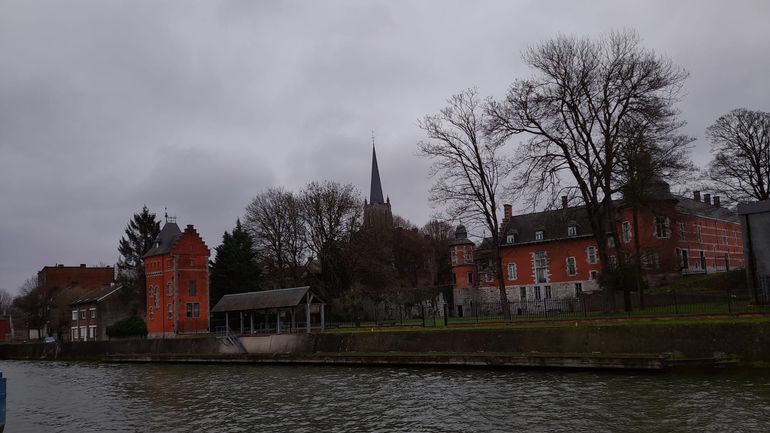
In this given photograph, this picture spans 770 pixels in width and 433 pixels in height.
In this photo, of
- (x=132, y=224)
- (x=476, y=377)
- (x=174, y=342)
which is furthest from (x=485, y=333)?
(x=132, y=224)

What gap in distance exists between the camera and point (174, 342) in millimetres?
47219

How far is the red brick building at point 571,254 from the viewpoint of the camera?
183 feet

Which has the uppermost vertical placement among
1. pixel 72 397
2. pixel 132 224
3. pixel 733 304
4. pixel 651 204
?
pixel 132 224

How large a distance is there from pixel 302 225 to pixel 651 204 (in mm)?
38017

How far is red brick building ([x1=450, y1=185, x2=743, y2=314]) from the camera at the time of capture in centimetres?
5588

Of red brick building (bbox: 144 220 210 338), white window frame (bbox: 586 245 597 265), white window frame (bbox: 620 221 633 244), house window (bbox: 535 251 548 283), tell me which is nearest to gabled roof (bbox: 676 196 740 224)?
white window frame (bbox: 620 221 633 244)

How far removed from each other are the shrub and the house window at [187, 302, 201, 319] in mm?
5921

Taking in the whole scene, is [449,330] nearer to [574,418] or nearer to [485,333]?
[485,333]

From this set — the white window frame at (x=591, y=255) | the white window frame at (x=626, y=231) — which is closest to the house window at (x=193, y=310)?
the white window frame at (x=591, y=255)

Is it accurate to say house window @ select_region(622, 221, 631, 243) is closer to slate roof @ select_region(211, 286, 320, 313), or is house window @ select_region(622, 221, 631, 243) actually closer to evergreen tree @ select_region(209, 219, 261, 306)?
slate roof @ select_region(211, 286, 320, 313)

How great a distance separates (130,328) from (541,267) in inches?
1707

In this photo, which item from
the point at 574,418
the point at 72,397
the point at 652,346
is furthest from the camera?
the point at 72,397

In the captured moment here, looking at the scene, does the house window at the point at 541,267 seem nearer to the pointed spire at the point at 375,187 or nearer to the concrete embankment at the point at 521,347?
the concrete embankment at the point at 521,347

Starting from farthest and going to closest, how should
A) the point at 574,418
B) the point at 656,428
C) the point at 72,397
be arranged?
the point at 72,397 → the point at 574,418 → the point at 656,428
